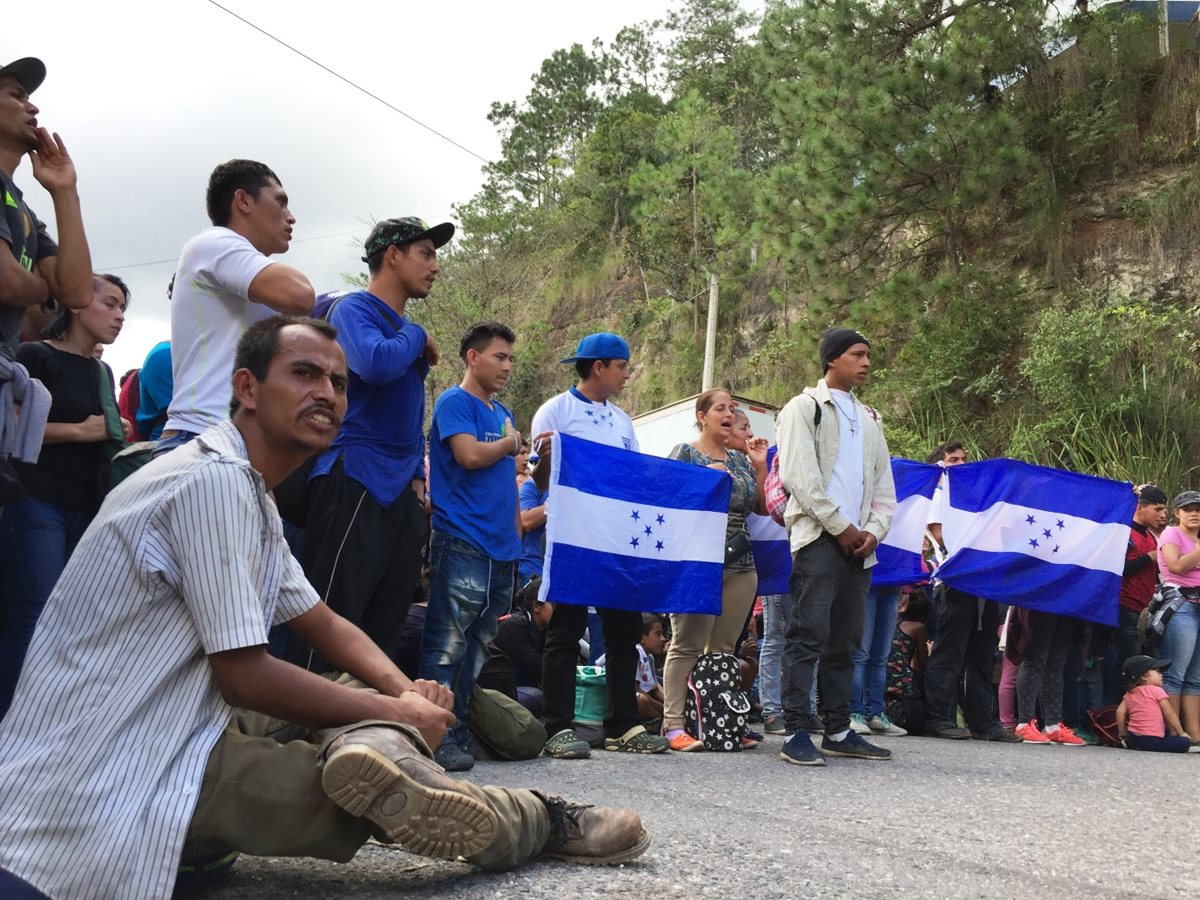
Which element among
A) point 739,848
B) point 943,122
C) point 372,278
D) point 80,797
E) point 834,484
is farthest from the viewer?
point 943,122

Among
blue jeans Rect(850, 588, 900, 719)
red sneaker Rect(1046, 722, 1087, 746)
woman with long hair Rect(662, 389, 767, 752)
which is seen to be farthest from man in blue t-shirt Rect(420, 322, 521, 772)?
red sneaker Rect(1046, 722, 1087, 746)

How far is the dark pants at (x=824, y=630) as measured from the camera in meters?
5.89

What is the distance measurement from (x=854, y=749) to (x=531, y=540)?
2.66 m

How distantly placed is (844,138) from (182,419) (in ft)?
55.2

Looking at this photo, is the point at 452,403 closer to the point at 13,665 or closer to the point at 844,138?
the point at 13,665

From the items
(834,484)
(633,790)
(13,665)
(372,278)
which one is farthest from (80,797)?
(834,484)

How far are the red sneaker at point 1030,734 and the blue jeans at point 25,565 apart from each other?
6800 millimetres

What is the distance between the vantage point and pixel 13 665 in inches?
138

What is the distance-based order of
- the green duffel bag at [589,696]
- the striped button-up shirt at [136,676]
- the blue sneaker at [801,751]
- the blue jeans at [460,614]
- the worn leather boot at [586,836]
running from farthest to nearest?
1. the green duffel bag at [589,696]
2. the blue sneaker at [801,751]
3. the blue jeans at [460,614]
4. the worn leather boot at [586,836]
5. the striped button-up shirt at [136,676]

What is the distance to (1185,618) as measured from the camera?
8742 millimetres

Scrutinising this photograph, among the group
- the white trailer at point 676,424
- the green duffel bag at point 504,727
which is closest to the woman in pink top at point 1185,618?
the green duffel bag at point 504,727

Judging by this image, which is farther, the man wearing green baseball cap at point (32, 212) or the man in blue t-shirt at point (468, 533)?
the man in blue t-shirt at point (468, 533)

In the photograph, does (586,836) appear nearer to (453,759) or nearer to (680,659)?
(453,759)

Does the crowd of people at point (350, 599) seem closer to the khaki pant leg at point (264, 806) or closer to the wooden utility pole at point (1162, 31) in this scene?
the khaki pant leg at point (264, 806)
